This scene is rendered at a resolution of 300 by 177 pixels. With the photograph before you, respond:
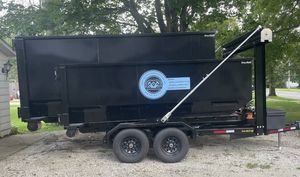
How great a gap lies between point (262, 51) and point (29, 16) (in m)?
9.40

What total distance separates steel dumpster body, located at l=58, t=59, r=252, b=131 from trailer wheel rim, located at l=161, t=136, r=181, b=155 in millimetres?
605

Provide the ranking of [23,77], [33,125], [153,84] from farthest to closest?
1. [33,125]
2. [23,77]
3. [153,84]

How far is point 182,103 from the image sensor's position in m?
8.98

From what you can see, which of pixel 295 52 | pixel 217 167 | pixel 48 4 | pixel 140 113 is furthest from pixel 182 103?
pixel 295 52

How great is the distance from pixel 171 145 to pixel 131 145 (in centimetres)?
87

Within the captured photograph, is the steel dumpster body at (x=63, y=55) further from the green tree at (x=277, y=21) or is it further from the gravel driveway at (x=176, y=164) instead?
the green tree at (x=277, y=21)

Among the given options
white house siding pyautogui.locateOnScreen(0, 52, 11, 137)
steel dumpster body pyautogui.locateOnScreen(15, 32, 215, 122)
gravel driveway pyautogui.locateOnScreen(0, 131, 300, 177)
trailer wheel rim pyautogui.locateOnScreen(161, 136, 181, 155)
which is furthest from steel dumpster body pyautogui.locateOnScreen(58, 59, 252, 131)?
white house siding pyautogui.locateOnScreen(0, 52, 11, 137)

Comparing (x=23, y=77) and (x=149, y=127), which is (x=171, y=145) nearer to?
(x=149, y=127)

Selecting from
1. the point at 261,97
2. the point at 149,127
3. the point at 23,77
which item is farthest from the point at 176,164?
the point at 23,77

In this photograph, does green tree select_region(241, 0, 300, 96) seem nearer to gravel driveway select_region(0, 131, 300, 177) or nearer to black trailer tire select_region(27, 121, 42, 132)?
gravel driveway select_region(0, 131, 300, 177)

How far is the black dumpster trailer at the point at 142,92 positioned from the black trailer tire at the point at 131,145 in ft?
0.07

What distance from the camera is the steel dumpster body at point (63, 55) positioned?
9.58 metres

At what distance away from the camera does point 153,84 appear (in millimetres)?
8844

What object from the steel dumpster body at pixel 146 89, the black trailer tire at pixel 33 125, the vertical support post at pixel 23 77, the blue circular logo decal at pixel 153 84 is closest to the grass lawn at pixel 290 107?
the steel dumpster body at pixel 146 89
